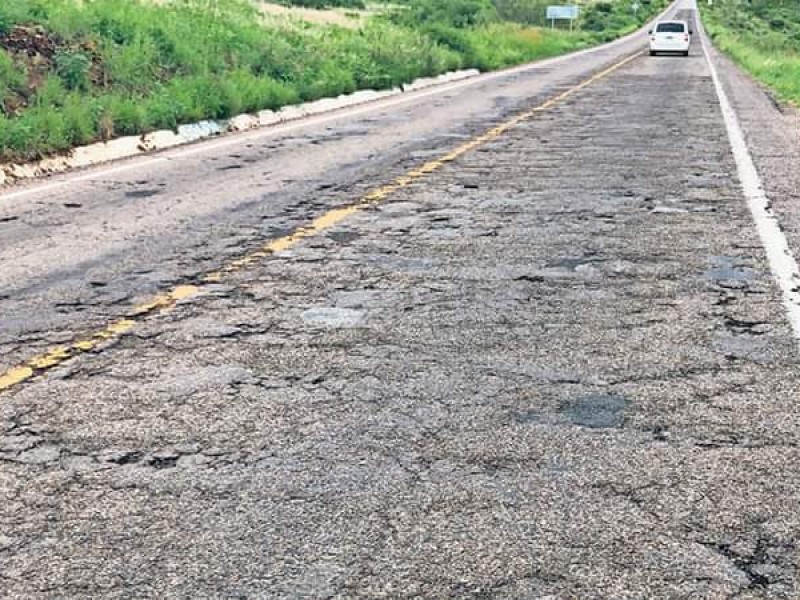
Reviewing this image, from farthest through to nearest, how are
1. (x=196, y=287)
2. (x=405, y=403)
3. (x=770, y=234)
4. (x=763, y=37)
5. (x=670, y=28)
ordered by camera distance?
(x=763, y=37) → (x=670, y=28) → (x=770, y=234) → (x=196, y=287) → (x=405, y=403)

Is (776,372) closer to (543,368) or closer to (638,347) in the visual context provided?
(638,347)

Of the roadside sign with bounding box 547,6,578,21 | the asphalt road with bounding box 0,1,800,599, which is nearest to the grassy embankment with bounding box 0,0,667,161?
the asphalt road with bounding box 0,1,800,599

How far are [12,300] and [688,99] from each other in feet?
57.5

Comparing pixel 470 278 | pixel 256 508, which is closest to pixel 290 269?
pixel 470 278

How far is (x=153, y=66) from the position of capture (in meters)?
17.7

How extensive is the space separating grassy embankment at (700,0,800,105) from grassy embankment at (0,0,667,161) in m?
9.89

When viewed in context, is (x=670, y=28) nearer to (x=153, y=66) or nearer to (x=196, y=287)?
(x=153, y=66)

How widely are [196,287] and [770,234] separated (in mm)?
4267

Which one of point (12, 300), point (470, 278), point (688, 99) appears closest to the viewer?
point (12, 300)

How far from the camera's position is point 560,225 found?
841cm

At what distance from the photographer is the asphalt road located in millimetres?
3223

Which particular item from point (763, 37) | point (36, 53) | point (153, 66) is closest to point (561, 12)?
point (763, 37)

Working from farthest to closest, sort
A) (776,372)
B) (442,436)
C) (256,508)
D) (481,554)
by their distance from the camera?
(776,372) < (442,436) < (256,508) < (481,554)

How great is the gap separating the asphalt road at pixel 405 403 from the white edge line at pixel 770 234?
0.11 meters
